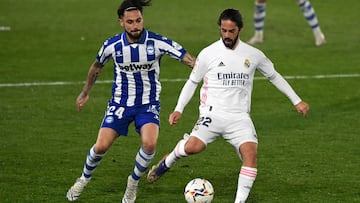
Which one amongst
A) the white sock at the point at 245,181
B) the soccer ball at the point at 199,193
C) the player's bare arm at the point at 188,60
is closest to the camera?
the white sock at the point at 245,181

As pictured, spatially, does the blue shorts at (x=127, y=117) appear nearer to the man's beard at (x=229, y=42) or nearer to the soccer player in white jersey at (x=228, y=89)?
the soccer player in white jersey at (x=228, y=89)

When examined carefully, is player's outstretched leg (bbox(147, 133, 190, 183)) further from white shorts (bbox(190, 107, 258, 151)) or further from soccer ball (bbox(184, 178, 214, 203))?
soccer ball (bbox(184, 178, 214, 203))

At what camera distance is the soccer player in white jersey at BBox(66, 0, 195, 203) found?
11.9 metres

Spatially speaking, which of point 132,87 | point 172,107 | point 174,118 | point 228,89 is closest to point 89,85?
Answer: point 132,87

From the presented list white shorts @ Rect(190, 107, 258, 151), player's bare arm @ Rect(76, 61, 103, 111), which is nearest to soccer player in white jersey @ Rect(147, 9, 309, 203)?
white shorts @ Rect(190, 107, 258, 151)

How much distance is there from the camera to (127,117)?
39.7 feet

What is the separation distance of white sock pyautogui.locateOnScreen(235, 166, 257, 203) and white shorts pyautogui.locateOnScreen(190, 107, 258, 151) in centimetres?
39

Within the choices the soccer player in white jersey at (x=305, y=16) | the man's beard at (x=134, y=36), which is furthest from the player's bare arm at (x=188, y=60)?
the soccer player in white jersey at (x=305, y=16)

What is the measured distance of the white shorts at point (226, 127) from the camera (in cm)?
1148

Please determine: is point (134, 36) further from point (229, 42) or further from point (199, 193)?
point (199, 193)

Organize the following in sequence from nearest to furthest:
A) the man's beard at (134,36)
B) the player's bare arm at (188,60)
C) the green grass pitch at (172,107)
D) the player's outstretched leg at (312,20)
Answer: the man's beard at (134,36) < the player's bare arm at (188,60) < the green grass pitch at (172,107) < the player's outstretched leg at (312,20)

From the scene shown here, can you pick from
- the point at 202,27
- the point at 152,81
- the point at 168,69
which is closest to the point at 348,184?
the point at 152,81

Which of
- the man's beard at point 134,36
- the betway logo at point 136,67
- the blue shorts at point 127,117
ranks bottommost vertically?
the blue shorts at point 127,117

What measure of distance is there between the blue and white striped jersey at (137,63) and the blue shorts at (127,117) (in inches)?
2.8
